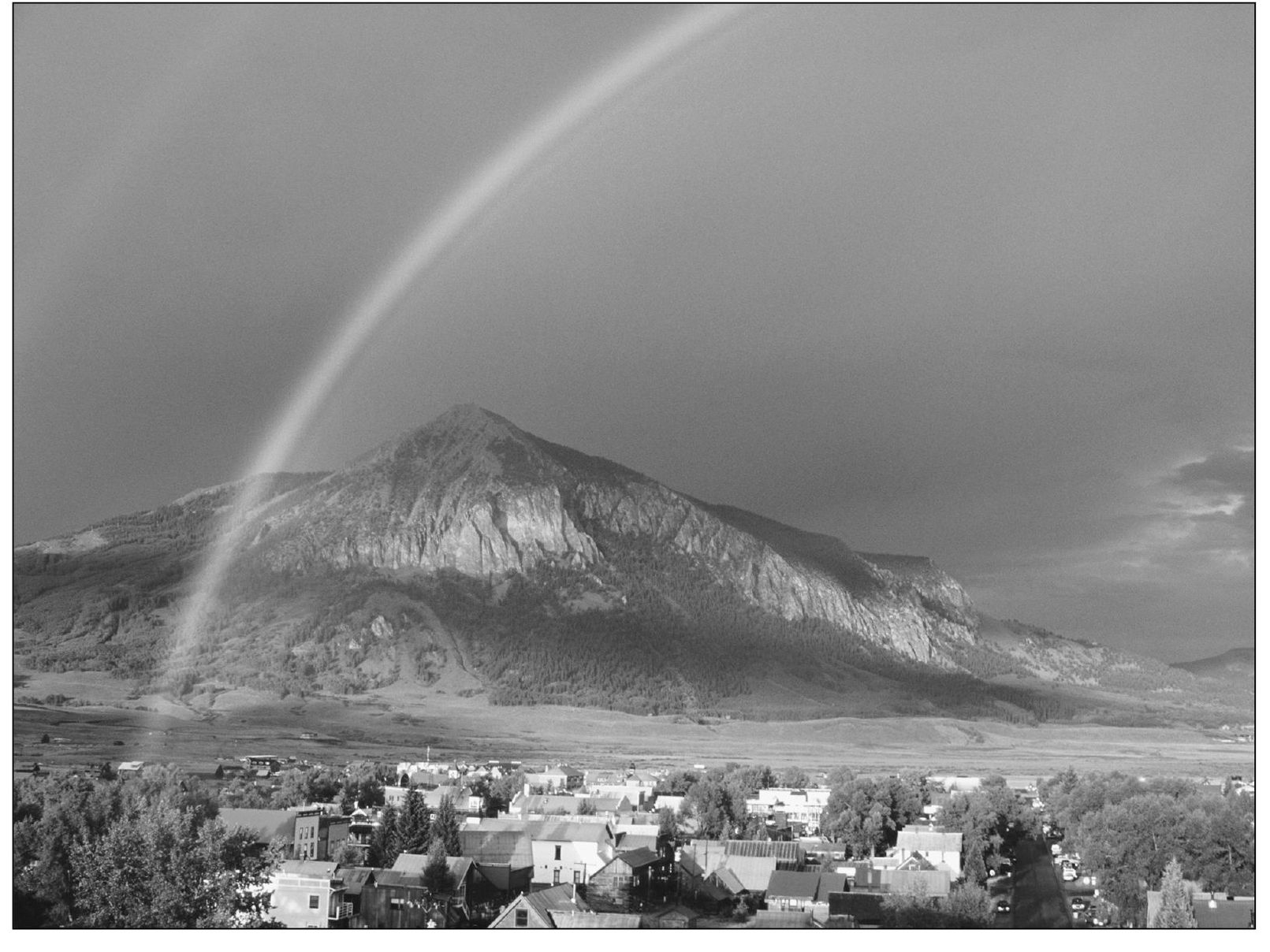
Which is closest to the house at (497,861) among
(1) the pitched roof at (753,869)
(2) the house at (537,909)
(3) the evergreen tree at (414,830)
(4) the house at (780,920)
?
(3) the evergreen tree at (414,830)

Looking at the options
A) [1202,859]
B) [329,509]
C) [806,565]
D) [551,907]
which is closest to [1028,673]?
[806,565]

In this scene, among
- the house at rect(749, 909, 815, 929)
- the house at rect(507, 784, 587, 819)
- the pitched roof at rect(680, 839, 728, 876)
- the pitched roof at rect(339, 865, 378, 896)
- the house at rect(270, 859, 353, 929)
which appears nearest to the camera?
the house at rect(270, 859, 353, 929)

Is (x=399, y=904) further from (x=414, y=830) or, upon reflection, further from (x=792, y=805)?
(x=792, y=805)

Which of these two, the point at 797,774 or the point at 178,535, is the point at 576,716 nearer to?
the point at 797,774

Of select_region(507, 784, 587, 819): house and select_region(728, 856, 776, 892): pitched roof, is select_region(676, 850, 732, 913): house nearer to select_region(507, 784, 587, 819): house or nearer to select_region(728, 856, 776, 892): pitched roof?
select_region(728, 856, 776, 892): pitched roof

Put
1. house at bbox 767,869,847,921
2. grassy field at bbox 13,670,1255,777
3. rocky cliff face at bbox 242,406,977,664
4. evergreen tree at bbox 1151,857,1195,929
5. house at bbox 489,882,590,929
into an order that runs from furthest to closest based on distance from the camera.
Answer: rocky cliff face at bbox 242,406,977,664 → grassy field at bbox 13,670,1255,777 → house at bbox 767,869,847,921 → house at bbox 489,882,590,929 → evergreen tree at bbox 1151,857,1195,929

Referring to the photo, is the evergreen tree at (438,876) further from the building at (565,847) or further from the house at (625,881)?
the house at (625,881)

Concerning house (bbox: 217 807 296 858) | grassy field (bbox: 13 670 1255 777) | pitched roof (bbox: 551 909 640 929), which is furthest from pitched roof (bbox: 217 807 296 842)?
grassy field (bbox: 13 670 1255 777)
